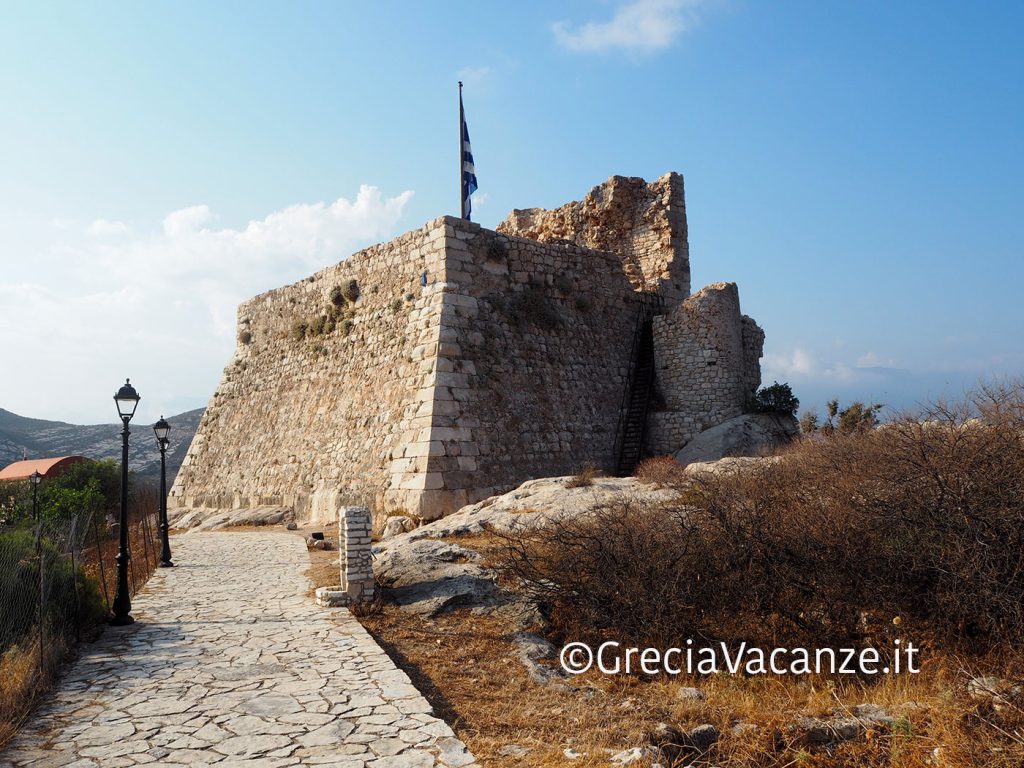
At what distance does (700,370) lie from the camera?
659 inches

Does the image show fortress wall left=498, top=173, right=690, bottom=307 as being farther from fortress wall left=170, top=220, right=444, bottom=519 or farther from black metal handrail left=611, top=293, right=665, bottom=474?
fortress wall left=170, top=220, right=444, bottom=519

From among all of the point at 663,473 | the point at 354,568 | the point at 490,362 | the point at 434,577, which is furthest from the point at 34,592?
the point at 490,362

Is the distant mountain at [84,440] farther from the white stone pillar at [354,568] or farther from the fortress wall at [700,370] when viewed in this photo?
the white stone pillar at [354,568]

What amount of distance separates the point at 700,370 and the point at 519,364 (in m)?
4.40

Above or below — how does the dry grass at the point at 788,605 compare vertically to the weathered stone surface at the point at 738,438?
below

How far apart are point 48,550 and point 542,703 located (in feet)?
18.3

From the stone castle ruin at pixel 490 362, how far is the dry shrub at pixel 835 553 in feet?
21.0

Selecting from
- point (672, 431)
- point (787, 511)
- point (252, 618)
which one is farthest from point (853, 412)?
point (252, 618)

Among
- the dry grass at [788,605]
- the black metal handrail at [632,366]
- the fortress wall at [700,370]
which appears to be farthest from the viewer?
the black metal handrail at [632,366]

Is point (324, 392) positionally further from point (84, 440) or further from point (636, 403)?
point (84, 440)

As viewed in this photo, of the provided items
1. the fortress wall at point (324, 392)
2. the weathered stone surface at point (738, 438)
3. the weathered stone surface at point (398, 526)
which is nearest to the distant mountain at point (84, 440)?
the fortress wall at point (324, 392)

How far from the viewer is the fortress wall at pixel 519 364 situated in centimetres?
1393

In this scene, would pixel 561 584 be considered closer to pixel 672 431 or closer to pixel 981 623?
pixel 981 623

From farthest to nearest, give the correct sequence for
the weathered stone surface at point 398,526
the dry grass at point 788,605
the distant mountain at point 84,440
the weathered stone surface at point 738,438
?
1. the distant mountain at point 84,440
2. the weathered stone surface at point 738,438
3. the weathered stone surface at point 398,526
4. the dry grass at point 788,605
